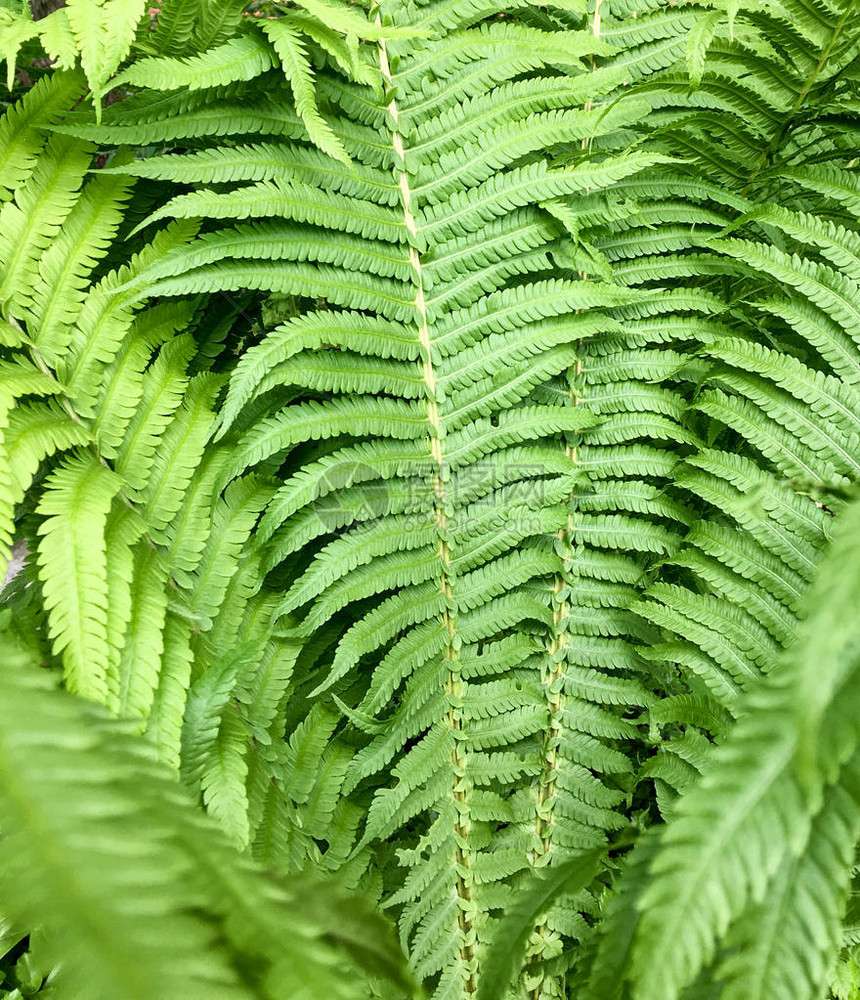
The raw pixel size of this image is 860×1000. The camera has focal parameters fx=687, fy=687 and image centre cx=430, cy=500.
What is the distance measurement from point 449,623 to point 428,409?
14.0 inches

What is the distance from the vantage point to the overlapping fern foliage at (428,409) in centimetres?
89

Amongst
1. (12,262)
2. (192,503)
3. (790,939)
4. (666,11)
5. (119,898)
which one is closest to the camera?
(119,898)

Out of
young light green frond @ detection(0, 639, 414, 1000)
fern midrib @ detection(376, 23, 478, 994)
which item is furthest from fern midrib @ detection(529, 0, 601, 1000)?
young light green frond @ detection(0, 639, 414, 1000)

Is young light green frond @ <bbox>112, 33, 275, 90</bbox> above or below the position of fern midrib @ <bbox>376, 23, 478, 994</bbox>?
above

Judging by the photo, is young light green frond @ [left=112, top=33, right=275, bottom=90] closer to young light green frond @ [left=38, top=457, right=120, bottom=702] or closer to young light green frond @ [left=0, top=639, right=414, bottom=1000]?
young light green frond @ [left=38, top=457, right=120, bottom=702]

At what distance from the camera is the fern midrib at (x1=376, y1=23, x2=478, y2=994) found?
1102 millimetres

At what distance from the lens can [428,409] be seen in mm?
1117

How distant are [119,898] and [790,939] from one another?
1.62 ft

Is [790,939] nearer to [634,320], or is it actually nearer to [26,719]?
[26,719]

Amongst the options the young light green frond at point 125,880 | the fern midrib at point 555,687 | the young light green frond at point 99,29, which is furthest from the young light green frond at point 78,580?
the fern midrib at point 555,687

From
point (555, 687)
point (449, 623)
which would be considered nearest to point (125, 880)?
point (449, 623)

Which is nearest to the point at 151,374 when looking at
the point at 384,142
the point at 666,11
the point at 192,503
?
the point at 192,503

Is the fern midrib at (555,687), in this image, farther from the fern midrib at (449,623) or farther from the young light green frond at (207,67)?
the young light green frond at (207,67)

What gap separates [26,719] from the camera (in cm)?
48
